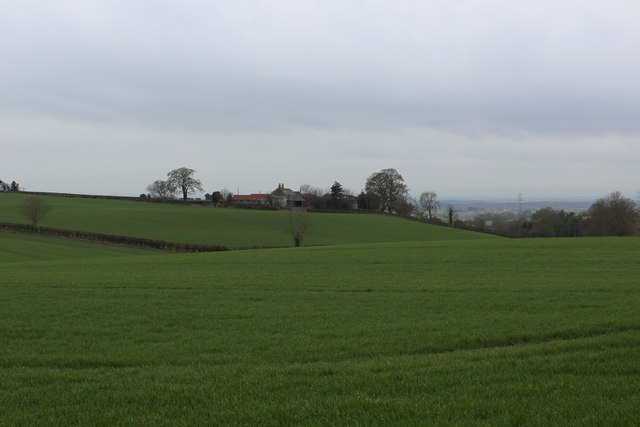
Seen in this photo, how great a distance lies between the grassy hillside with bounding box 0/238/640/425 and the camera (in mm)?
6008

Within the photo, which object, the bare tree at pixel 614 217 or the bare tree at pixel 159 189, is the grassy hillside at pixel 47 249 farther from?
the bare tree at pixel 159 189

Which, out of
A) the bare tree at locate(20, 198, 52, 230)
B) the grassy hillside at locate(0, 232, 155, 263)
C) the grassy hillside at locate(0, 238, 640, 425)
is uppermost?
the bare tree at locate(20, 198, 52, 230)

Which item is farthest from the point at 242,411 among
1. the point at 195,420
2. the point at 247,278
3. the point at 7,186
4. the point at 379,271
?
the point at 7,186

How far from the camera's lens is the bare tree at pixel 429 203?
128m

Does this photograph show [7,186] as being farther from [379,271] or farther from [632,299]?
[632,299]

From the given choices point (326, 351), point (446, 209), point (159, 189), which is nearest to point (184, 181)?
point (159, 189)

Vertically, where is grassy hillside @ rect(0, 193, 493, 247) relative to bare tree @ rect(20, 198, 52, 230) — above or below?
below

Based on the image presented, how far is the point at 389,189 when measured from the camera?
11594cm

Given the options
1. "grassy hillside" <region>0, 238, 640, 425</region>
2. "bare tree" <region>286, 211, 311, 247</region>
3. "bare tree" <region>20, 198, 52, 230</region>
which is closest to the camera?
"grassy hillside" <region>0, 238, 640, 425</region>

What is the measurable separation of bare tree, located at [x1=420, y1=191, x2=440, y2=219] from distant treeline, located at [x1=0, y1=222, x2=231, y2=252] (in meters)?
87.5

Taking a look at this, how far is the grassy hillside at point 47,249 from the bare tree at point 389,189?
250 ft

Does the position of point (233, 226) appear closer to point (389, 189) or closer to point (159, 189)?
point (389, 189)

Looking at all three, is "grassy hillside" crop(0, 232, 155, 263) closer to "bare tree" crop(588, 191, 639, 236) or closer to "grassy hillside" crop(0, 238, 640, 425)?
"grassy hillside" crop(0, 238, 640, 425)

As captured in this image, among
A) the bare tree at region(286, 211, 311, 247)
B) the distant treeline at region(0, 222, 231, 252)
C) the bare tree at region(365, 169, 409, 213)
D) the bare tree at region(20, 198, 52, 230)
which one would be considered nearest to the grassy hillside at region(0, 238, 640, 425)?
the distant treeline at region(0, 222, 231, 252)
